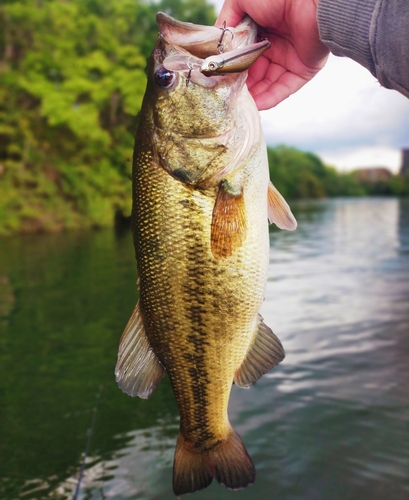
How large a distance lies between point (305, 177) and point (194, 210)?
326 ft

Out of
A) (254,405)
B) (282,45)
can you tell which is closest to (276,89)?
(282,45)

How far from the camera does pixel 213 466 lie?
97.0 inches

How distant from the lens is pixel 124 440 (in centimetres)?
570

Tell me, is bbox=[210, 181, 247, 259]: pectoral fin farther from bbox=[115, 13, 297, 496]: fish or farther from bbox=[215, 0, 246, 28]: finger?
bbox=[215, 0, 246, 28]: finger

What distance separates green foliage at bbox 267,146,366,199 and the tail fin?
77.5 m

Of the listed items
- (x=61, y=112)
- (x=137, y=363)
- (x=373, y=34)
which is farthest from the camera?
(x=61, y=112)

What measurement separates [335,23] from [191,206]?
0.90 metres

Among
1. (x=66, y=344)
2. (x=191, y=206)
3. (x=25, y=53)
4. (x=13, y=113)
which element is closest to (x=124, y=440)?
(x=66, y=344)

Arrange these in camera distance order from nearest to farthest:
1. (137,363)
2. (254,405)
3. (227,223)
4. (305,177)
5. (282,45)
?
(227,223) → (137,363) → (282,45) → (254,405) → (305,177)

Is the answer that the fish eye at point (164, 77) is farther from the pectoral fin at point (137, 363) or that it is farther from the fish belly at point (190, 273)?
the pectoral fin at point (137, 363)

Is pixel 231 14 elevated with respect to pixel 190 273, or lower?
elevated

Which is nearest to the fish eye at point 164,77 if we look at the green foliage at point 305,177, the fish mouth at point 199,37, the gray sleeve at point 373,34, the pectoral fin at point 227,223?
the fish mouth at point 199,37

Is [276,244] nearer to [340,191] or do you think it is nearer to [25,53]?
[25,53]

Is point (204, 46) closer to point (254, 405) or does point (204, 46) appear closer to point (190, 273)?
point (190, 273)
